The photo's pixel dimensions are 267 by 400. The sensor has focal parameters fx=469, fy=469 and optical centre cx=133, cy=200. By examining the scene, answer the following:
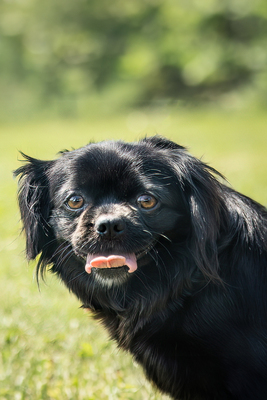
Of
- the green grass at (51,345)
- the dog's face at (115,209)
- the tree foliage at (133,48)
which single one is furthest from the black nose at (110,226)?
the tree foliage at (133,48)

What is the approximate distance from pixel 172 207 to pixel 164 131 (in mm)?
12012

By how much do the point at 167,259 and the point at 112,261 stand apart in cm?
33

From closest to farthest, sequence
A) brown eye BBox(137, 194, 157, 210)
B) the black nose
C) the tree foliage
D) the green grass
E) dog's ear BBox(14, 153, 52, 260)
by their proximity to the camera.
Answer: the black nose < brown eye BBox(137, 194, 157, 210) < dog's ear BBox(14, 153, 52, 260) < the green grass < the tree foliage

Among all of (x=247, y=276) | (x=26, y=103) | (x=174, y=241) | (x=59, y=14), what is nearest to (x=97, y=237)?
(x=174, y=241)

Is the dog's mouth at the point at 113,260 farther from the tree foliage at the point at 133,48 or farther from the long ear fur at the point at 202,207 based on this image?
the tree foliage at the point at 133,48

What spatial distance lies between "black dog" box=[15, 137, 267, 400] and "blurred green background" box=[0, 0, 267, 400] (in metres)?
0.64

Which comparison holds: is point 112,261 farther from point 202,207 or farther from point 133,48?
point 133,48

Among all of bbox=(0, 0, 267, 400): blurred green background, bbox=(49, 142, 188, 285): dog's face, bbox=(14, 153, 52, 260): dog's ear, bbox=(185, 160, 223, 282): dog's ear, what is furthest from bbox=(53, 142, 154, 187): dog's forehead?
bbox=(0, 0, 267, 400): blurred green background

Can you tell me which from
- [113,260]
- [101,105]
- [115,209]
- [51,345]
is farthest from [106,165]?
[101,105]

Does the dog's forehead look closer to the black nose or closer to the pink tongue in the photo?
the black nose

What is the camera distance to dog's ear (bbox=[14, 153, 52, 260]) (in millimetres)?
2768

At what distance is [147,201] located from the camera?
254 cm

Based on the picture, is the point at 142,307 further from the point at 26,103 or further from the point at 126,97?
the point at 26,103

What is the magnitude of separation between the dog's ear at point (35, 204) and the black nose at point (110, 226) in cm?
49
